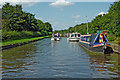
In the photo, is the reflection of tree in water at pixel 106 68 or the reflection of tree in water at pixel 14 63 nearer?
the reflection of tree in water at pixel 106 68

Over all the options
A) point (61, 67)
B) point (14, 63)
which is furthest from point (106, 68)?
point (14, 63)

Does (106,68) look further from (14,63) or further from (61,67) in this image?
(14,63)

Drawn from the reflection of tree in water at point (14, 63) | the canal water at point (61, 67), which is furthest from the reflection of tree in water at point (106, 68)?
the reflection of tree in water at point (14, 63)

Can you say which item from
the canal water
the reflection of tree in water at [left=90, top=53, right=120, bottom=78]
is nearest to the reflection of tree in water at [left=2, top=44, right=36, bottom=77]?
the canal water

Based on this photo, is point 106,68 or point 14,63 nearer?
point 106,68

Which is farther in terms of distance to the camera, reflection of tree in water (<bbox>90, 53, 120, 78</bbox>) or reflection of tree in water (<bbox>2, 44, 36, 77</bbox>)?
reflection of tree in water (<bbox>2, 44, 36, 77</bbox>)

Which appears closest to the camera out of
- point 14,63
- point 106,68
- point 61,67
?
point 106,68

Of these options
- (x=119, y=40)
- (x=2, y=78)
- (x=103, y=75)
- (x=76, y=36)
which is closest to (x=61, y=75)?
(x=103, y=75)

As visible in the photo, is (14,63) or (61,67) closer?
(61,67)

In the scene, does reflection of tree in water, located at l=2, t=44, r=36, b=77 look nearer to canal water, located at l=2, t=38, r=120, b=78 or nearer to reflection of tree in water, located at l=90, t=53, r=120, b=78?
canal water, located at l=2, t=38, r=120, b=78

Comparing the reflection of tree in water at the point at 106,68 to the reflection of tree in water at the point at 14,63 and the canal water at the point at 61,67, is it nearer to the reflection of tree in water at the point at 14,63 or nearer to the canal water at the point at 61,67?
the canal water at the point at 61,67

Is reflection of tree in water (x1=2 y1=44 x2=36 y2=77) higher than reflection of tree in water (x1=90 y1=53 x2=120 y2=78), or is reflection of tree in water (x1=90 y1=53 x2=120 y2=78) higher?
reflection of tree in water (x1=90 y1=53 x2=120 y2=78)

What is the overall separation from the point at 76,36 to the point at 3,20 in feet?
84.0

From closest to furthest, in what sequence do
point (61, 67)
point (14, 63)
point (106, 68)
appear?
point (106, 68) < point (61, 67) < point (14, 63)
